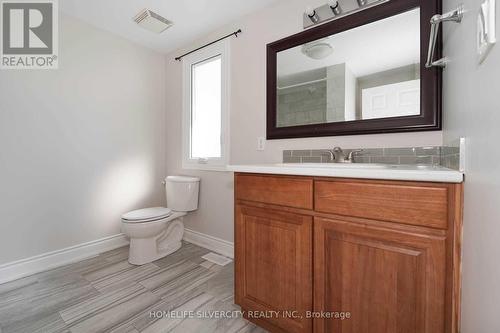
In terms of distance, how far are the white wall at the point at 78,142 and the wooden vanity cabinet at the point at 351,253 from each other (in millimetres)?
1736

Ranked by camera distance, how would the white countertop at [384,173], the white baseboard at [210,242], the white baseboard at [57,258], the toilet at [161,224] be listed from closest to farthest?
the white countertop at [384,173] → the white baseboard at [57,258] → the toilet at [161,224] → the white baseboard at [210,242]

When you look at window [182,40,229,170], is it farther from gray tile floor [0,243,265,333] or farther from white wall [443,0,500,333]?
white wall [443,0,500,333]

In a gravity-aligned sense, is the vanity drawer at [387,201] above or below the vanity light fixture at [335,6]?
below

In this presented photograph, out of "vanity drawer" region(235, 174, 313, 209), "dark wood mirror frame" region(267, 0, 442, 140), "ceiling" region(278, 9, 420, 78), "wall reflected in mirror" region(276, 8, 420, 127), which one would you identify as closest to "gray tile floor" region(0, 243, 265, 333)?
"vanity drawer" region(235, 174, 313, 209)

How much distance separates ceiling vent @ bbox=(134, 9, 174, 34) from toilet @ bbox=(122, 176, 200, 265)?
4.87ft

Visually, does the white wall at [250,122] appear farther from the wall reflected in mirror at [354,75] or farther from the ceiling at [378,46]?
the ceiling at [378,46]

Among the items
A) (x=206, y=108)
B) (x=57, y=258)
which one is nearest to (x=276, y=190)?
(x=206, y=108)

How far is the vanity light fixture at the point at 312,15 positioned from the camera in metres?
1.49

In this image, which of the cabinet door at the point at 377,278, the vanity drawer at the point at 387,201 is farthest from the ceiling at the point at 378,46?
the cabinet door at the point at 377,278

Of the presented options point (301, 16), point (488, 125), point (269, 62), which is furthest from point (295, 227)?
point (301, 16)

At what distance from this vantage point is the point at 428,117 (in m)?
1.19

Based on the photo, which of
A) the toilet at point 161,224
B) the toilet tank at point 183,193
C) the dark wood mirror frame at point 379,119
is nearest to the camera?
the dark wood mirror frame at point 379,119

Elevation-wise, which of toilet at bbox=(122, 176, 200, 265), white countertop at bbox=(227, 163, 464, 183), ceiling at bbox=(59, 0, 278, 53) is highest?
ceiling at bbox=(59, 0, 278, 53)

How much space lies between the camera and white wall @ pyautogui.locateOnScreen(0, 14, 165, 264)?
1739mm
